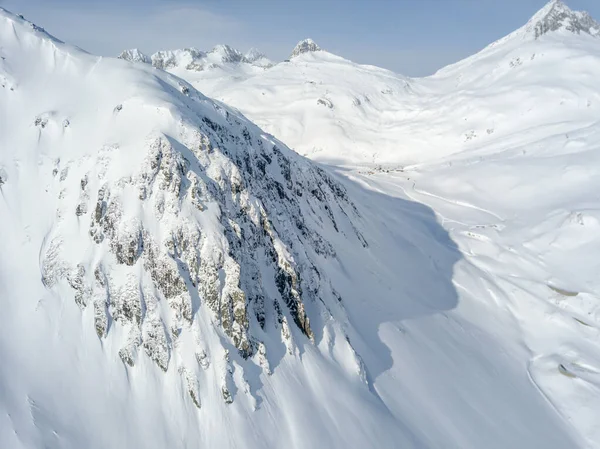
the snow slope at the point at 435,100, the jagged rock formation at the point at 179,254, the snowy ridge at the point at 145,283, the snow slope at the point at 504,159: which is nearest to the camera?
the snowy ridge at the point at 145,283

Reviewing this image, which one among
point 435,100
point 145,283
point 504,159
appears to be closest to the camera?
point 145,283

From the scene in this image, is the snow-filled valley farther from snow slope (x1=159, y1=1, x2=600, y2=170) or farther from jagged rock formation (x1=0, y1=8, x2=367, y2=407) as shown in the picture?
snow slope (x1=159, y1=1, x2=600, y2=170)

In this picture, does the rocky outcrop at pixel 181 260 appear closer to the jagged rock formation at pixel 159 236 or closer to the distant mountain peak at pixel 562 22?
the jagged rock formation at pixel 159 236

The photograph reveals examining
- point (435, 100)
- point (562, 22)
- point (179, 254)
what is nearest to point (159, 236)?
point (179, 254)

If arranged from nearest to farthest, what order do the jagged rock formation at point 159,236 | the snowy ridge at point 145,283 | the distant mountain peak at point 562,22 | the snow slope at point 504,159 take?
1. the snowy ridge at point 145,283
2. the jagged rock formation at point 159,236
3. the snow slope at point 504,159
4. the distant mountain peak at point 562,22

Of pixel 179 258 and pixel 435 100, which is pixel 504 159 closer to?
pixel 435 100

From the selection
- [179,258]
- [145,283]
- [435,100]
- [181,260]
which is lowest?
[145,283]

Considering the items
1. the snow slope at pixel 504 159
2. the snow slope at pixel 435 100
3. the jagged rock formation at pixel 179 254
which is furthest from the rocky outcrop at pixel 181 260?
the snow slope at pixel 435 100

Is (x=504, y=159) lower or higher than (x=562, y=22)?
lower
